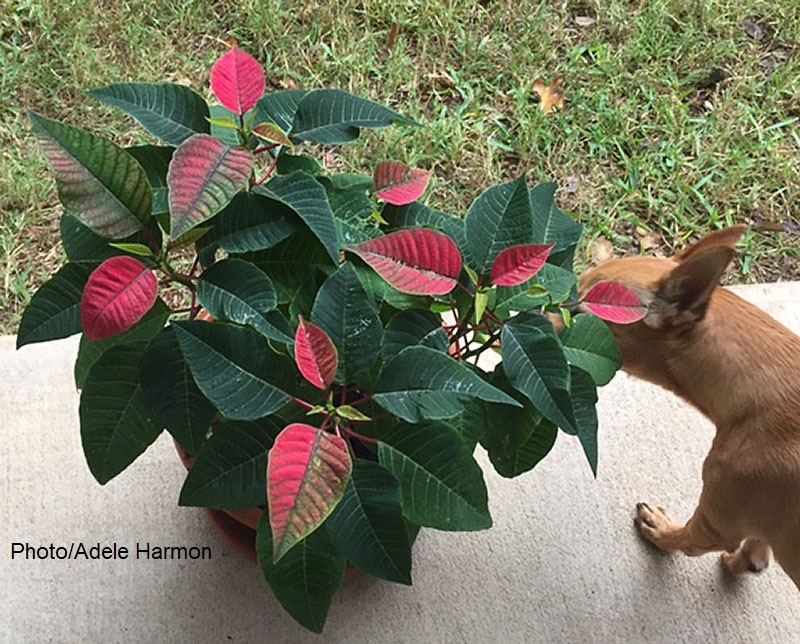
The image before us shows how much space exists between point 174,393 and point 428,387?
39 cm

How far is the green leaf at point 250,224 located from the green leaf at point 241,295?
51mm

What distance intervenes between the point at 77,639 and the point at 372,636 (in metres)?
0.65

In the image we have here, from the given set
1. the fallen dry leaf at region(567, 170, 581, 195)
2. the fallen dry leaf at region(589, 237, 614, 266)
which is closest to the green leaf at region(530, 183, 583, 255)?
the fallen dry leaf at region(589, 237, 614, 266)

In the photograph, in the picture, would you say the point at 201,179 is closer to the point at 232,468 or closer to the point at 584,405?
the point at 232,468

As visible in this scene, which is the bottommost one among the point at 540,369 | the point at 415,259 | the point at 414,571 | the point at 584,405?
the point at 414,571

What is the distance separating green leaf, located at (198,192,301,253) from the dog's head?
0.73 meters

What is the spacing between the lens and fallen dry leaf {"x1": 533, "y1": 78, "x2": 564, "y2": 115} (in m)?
2.74

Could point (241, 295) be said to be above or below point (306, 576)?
above

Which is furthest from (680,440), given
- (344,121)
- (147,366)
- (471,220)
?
(147,366)

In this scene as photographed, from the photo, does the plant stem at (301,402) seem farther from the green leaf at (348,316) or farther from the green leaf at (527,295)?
the green leaf at (527,295)

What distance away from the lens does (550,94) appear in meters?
2.77

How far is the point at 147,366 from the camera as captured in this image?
126cm

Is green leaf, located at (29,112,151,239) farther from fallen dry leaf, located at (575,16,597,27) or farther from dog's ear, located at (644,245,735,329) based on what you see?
fallen dry leaf, located at (575,16,597,27)

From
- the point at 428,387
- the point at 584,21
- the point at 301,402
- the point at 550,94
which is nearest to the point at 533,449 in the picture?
the point at 428,387
